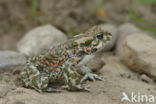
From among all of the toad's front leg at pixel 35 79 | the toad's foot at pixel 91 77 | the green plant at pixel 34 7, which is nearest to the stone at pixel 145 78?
the toad's foot at pixel 91 77

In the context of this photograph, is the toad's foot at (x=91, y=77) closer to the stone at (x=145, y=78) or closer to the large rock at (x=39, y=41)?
the stone at (x=145, y=78)

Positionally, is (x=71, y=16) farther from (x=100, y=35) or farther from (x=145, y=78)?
(x=100, y=35)

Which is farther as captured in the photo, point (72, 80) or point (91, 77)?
point (91, 77)

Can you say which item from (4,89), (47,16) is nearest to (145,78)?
(4,89)

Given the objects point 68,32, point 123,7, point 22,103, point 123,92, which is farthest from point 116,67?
point 123,7

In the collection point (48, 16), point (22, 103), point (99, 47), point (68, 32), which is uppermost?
point (48, 16)

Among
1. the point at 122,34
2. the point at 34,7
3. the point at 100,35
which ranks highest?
the point at 34,7

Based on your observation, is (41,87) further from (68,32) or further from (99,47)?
(68,32)
